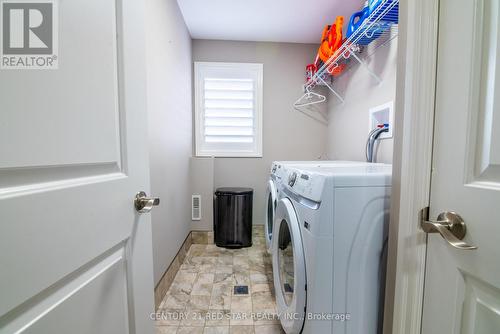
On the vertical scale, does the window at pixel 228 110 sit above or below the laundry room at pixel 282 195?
above

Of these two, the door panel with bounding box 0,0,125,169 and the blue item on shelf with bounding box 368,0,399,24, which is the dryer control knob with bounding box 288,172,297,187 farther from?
the blue item on shelf with bounding box 368,0,399,24

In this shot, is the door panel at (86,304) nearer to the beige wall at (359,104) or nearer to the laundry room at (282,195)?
the laundry room at (282,195)

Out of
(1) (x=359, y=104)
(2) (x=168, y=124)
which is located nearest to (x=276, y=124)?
(1) (x=359, y=104)

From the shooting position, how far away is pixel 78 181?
47 centimetres

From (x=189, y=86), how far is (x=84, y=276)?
2.24 m

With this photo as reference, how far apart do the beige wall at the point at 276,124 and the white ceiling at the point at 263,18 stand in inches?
4.9

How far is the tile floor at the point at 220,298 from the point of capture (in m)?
1.29

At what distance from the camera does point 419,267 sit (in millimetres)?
634

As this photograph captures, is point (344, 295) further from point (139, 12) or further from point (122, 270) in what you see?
point (139, 12)

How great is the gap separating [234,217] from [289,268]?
1245mm

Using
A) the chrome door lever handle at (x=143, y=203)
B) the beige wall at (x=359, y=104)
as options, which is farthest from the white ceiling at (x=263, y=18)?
the chrome door lever handle at (x=143, y=203)

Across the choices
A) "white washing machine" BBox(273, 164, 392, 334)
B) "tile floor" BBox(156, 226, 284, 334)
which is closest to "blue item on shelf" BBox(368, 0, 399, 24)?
"white washing machine" BBox(273, 164, 392, 334)

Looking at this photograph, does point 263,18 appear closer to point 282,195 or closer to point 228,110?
point 228,110

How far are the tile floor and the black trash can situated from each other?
0.16m
